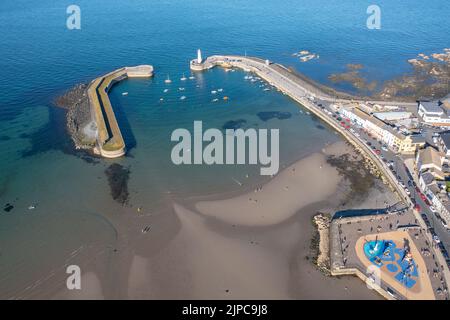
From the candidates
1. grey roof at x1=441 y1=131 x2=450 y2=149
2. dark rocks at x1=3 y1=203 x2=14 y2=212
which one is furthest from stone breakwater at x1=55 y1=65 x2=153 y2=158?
grey roof at x1=441 y1=131 x2=450 y2=149

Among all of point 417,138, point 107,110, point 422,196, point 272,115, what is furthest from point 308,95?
point 107,110

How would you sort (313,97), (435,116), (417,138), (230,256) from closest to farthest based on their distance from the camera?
(230,256), (417,138), (435,116), (313,97)

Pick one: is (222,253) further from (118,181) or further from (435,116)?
(435,116)

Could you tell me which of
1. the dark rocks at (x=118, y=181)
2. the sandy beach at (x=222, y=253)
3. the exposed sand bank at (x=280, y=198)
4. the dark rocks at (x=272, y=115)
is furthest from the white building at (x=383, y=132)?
the dark rocks at (x=118, y=181)

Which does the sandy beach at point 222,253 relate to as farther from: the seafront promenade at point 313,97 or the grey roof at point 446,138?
the grey roof at point 446,138

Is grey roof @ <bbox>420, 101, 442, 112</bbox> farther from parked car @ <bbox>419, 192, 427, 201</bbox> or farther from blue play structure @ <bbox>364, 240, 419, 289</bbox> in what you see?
blue play structure @ <bbox>364, 240, 419, 289</bbox>
